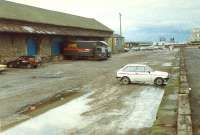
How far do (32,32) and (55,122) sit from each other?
32294mm

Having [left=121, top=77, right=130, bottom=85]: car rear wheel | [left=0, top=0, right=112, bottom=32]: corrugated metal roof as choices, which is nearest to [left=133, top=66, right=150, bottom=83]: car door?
[left=121, top=77, right=130, bottom=85]: car rear wheel

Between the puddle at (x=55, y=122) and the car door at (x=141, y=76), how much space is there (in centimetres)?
872

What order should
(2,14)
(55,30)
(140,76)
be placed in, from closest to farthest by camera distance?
(140,76) < (2,14) < (55,30)

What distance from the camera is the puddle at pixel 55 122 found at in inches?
506

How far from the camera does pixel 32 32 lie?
149 ft

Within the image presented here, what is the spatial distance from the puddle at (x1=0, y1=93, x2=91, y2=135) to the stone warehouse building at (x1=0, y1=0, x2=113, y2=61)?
24.7 m

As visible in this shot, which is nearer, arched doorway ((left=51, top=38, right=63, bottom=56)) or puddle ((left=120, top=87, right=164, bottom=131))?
puddle ((left=120, top=87, right=164, bottom=131))

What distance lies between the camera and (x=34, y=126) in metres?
13.6

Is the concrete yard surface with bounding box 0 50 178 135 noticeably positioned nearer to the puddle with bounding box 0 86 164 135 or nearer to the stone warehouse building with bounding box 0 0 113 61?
the puddle with bounding box 0 86 164 135

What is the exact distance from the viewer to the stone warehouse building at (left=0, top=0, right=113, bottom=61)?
42.8 metres

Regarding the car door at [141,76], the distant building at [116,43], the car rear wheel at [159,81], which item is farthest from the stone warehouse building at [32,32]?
the distant building at [116,43]

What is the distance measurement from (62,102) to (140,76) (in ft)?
26.5

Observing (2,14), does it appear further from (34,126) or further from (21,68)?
(34,126)

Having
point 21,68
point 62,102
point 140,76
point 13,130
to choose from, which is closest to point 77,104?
point 62,102
